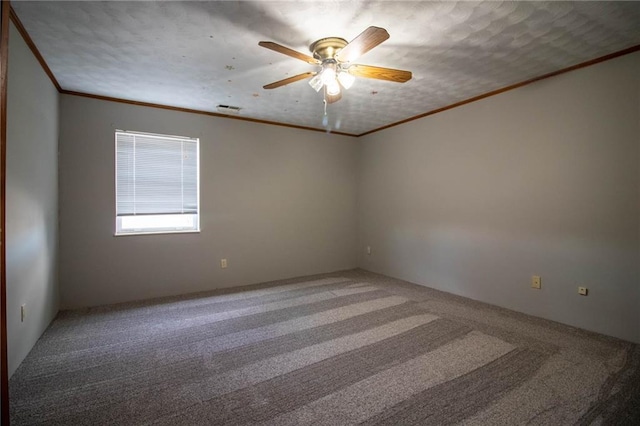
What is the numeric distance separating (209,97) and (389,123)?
253cm

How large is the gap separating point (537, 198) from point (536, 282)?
2.77ft

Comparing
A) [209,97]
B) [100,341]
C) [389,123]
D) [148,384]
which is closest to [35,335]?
[100,341]

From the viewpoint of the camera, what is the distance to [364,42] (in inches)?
70.6

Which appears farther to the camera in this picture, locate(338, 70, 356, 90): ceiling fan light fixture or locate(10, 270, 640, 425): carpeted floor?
locate(338, 70, 356, 90): ceiling fan light fixture

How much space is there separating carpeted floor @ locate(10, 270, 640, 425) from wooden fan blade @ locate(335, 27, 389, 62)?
211 cm

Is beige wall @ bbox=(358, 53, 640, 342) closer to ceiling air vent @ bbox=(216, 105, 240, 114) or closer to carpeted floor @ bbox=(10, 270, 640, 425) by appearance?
carpeted floor @ bbox=(10, 270, 640, 425)

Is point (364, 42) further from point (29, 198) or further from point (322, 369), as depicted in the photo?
point (29, 198)

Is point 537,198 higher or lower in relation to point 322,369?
higher

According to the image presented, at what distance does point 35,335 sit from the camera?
2428 mm

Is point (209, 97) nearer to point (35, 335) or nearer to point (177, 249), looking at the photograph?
point (177, 249)

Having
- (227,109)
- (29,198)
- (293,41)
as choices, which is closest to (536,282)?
(293,41)

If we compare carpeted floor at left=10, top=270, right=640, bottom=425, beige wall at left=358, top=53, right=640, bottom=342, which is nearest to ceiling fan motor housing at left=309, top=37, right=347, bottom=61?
beige wall at left=358, top=53, right=640, bottom=342

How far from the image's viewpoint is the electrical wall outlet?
2988mm

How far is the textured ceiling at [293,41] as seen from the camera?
1851 mm
